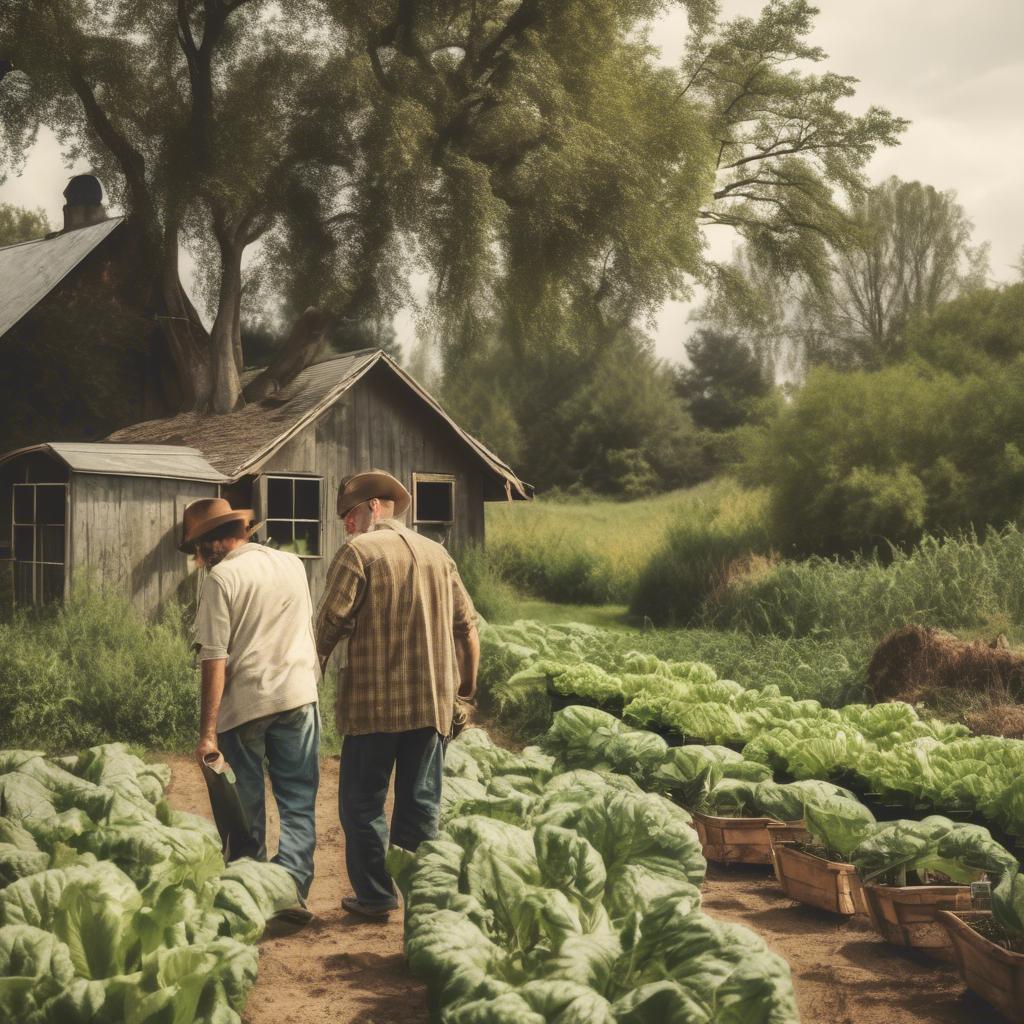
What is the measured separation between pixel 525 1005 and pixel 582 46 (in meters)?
21.7

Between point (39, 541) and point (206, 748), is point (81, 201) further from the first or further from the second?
point (206, 748)

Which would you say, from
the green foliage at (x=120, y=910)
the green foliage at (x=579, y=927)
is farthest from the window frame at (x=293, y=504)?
the green foliage at (x=579, y=927)

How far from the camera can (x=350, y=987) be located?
4.64 metres

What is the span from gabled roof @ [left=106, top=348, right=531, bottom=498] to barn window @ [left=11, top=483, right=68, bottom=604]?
2212 millimetres

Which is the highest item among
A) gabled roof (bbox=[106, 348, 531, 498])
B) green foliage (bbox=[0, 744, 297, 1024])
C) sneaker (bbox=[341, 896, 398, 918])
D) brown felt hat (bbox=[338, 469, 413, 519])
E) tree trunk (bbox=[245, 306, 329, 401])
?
tree trunk (bbox=[245, 306, 329, 401])

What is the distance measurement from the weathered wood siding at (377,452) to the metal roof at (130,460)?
4.85 feet

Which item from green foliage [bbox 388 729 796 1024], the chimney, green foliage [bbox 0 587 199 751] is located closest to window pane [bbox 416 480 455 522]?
green foliage [bbox 0 587 199 751]

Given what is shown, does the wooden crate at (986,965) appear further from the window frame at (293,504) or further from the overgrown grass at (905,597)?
the window frame at (293,504)

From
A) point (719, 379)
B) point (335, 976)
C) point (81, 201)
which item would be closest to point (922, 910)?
point (335, 976)

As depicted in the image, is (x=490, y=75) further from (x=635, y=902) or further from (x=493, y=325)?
(x=635, y=902)

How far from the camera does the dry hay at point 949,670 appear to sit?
381 inches

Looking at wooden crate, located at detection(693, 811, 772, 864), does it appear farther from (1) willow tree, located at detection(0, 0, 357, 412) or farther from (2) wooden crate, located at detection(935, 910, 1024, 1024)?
(1) willow tree, located at detection(0, 0, 357, 412)

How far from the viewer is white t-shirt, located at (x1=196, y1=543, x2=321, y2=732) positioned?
510 cm

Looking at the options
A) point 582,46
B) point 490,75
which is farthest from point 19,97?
point 582,46
